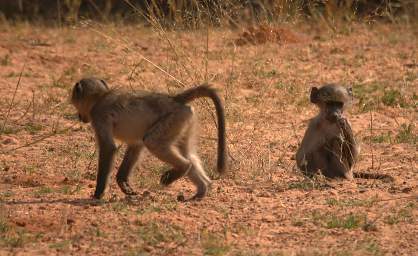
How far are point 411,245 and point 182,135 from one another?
Answer: 224cm

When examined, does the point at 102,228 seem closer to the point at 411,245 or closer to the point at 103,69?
the point at 411,245

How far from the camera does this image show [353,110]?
12047 mm

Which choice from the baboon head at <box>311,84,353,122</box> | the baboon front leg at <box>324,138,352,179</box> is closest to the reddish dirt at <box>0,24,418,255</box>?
the baboon front leg at <box>324,138,352,179</box>

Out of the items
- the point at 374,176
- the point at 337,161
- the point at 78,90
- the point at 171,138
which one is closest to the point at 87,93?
the point at 78,90

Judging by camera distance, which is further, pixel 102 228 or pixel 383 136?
pixel 383 136

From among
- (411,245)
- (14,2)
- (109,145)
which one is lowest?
(411,245)

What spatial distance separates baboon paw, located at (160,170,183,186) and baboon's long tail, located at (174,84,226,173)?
370mm

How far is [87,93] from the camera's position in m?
8.57

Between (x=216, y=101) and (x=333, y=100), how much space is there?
4.75 feet

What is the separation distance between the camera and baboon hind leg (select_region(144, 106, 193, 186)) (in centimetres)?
802

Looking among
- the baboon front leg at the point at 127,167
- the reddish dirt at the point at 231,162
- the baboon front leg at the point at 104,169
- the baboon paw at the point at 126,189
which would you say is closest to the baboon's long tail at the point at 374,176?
the reddish dirt at the point at 231,162

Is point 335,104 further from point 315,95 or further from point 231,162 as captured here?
point 231,162

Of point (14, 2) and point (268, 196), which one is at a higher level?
point (14, 2)

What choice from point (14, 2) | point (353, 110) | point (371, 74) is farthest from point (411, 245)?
point (14, 2)
